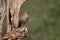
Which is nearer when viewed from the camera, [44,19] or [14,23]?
[14,23]

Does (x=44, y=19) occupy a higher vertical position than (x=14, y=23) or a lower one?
lower

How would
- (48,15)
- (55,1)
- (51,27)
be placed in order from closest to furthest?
(51,27) < (48,15) < (55,1)

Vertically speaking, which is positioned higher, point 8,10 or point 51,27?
point 8,10

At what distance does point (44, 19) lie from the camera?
16.5 feet

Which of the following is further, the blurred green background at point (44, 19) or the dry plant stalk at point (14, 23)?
the blurred green background at point (44, 19)

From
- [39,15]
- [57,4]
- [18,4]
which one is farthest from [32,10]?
[18,4]

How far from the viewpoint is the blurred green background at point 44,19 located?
459 cm

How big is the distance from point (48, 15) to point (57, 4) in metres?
0.32

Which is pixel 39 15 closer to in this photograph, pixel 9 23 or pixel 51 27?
pixel 51 27

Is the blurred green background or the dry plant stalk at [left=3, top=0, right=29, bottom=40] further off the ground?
the dry plant stalk at [left=3, top=0, right=29, bottom=40]

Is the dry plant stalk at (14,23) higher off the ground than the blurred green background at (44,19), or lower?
higher

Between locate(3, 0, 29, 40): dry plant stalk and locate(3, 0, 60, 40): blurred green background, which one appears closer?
Answer: locate(3, 0, 29, 40): dry plant stalk

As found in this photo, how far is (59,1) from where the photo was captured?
5320 millimetres

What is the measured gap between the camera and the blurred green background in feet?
15.0
